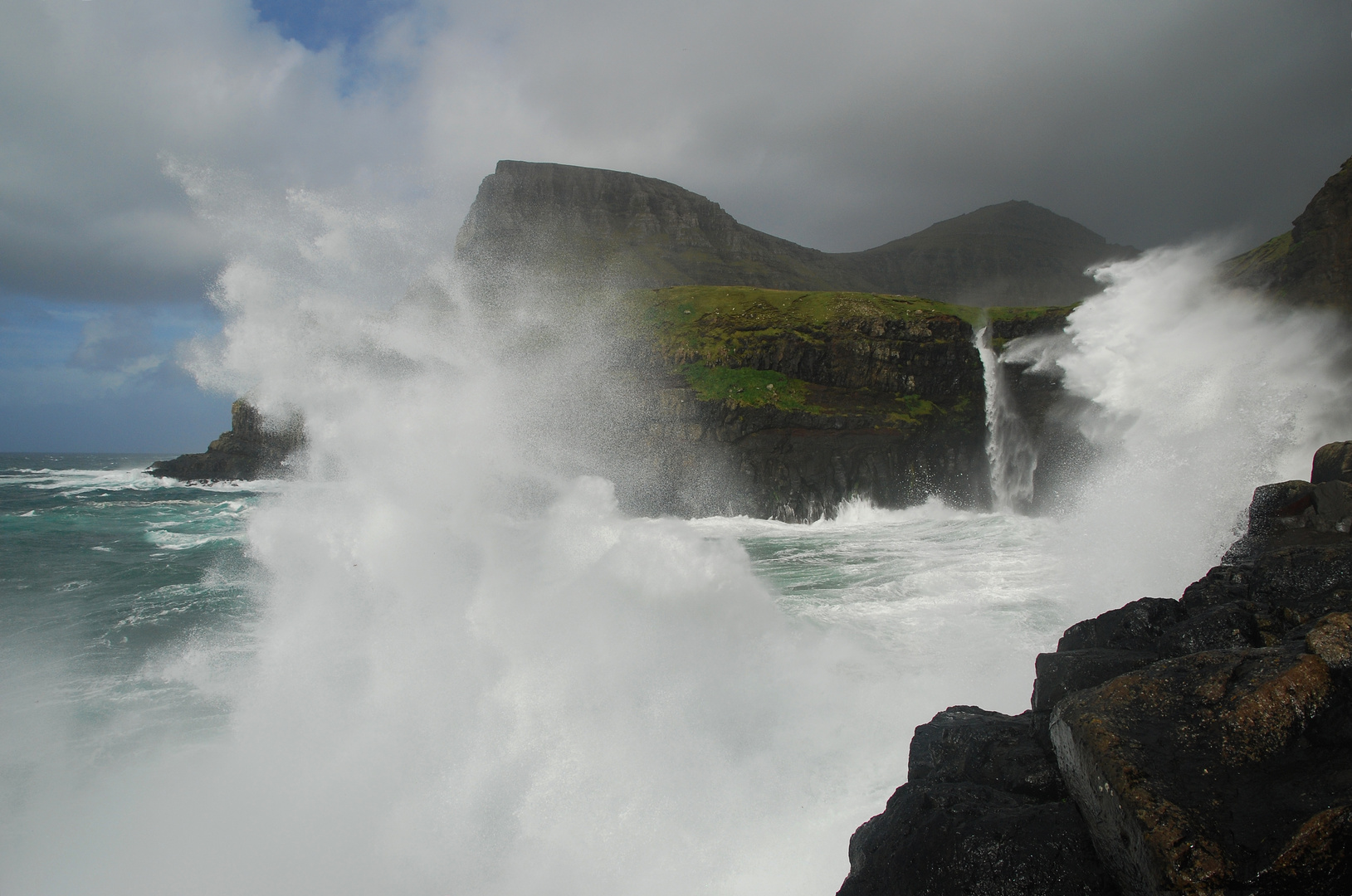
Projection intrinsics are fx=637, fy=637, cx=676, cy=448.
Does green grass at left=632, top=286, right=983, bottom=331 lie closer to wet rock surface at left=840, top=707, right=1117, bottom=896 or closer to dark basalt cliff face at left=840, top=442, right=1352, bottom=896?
dark basalt cliff face at left=840, top=442, right=1352, bottom=896

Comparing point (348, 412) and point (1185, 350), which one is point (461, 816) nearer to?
point (348, 412)

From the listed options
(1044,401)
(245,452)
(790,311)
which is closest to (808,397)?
(790,311)

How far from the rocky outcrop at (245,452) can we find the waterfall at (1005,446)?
47970 mm

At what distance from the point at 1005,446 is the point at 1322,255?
43.6 feet

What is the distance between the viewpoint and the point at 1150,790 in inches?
146

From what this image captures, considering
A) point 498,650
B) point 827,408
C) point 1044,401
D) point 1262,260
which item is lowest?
point 498,650

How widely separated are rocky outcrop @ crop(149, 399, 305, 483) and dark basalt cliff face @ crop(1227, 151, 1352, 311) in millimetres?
56578

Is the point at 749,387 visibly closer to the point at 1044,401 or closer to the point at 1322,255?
the point at 1044,401

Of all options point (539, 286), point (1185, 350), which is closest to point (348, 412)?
point (1185, 350)

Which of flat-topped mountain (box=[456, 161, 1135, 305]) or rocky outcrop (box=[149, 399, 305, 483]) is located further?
flat-topped mountain (box=[456, 161, 1135, 305])

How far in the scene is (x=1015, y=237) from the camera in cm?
13550

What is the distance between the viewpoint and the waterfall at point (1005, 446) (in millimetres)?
29578

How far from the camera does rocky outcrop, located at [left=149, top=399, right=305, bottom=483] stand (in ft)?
162

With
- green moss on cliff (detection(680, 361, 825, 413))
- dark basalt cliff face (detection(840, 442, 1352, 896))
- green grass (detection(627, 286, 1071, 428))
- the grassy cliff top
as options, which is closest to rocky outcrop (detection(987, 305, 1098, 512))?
the grassy cliff top
